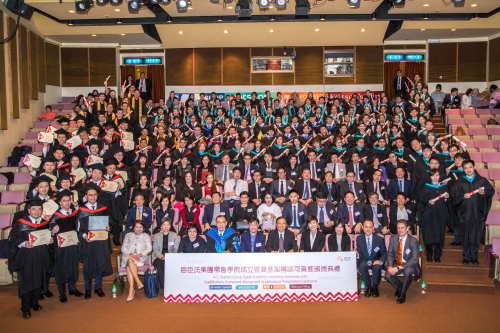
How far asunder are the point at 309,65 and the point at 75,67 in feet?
27.9

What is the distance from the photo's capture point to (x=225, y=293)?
517cm

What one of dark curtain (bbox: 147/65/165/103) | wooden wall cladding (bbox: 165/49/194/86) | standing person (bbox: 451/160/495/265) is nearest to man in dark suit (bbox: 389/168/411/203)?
standing person (bbox: 451/160/495/265)

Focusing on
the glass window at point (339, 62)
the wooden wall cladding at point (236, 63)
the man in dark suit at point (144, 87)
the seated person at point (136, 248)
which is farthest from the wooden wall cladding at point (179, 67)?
the seated person at point (136, 248)

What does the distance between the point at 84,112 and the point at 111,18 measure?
325 centimetres

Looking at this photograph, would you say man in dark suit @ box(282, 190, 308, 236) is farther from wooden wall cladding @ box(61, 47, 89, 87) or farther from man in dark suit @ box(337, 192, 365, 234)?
wooden wall cladding @ box(61, 47, 89, 87)

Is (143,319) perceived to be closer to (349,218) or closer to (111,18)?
(349,218)

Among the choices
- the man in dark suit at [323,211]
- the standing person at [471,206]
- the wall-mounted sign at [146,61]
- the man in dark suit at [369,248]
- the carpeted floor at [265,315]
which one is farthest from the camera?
the wall-mounted sign at [146,61]

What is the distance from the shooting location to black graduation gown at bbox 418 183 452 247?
6086mm

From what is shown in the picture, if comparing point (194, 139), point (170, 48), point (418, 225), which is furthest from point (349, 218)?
point (170, 48)

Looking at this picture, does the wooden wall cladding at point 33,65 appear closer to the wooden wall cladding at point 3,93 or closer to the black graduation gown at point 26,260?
the wooden wall cladding at point 3,93

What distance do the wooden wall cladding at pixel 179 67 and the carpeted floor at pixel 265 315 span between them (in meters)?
10.0

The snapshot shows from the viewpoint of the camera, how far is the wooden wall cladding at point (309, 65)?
547 inches

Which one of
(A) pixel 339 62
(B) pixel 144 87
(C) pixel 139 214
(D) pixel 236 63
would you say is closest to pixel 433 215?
(C) pixel 139 214

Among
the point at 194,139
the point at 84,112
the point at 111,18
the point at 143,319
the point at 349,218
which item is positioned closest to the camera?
the point at 143,319
